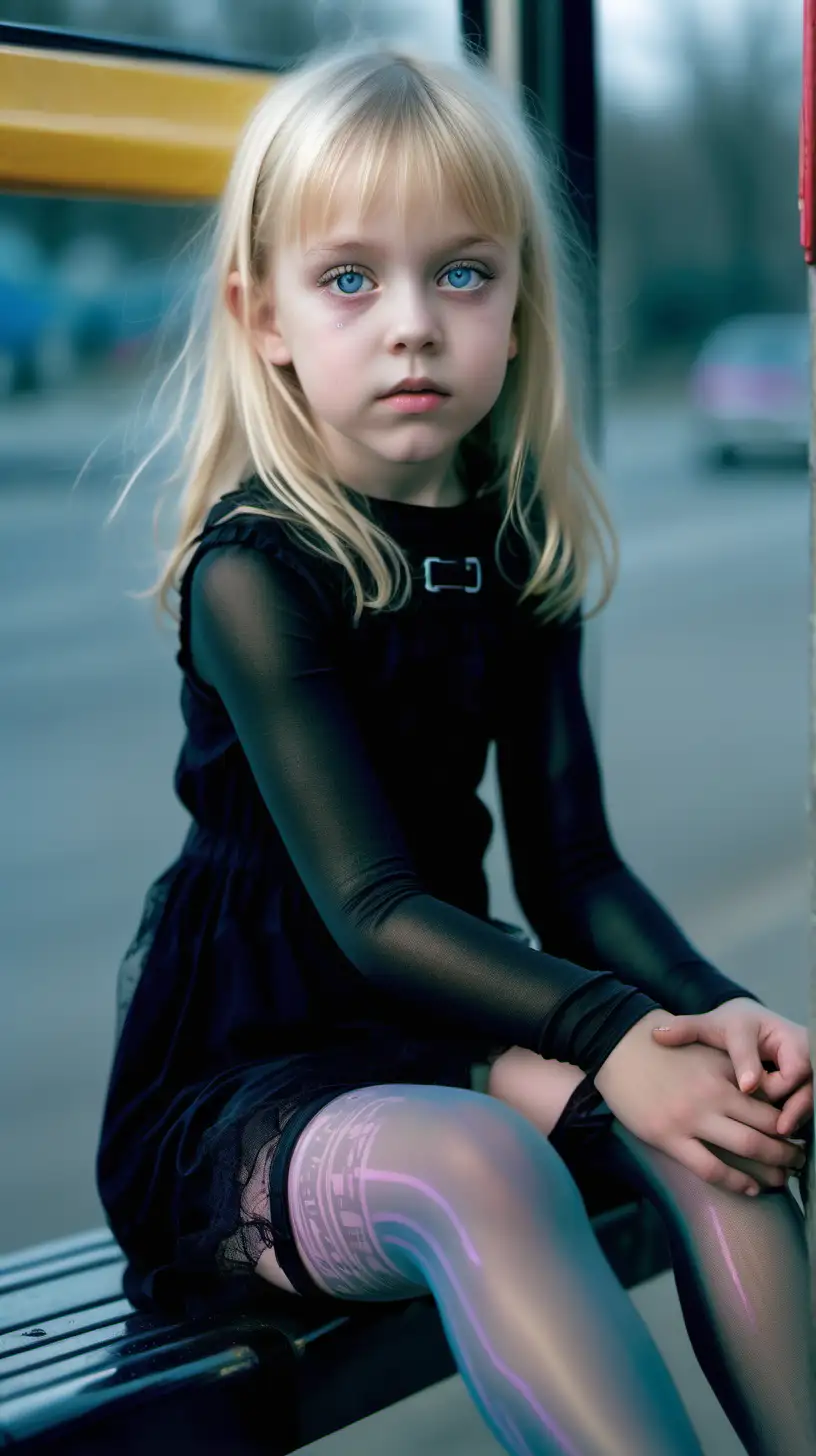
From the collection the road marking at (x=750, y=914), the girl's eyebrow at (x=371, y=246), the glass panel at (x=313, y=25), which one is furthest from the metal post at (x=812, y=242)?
the road marking at (x=750, y=914)

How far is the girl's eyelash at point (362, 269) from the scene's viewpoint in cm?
139

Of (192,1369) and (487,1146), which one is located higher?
(487,1146)

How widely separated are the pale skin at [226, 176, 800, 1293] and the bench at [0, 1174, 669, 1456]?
0.21 feet

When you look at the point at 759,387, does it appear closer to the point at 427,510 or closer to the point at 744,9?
the point at 427,510

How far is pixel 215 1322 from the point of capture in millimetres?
1286

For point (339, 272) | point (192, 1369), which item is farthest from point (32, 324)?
point (192, 1369)

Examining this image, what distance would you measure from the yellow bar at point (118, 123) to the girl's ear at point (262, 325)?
180mm

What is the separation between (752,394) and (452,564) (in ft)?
37.1

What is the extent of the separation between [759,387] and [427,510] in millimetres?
11255

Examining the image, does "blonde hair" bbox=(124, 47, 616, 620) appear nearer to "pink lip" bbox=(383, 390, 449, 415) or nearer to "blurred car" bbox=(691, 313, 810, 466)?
"pink lip" bbox=(383, 390, 449, 415)

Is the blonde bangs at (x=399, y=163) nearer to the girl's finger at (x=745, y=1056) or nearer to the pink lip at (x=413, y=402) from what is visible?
the pink lip at (x=413, y=402)

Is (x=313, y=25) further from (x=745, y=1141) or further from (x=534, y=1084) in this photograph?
(x=745, y=1141)

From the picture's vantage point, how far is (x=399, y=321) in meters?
1.37

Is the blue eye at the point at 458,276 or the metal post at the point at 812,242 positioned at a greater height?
the blue eye at the point at 458,276
